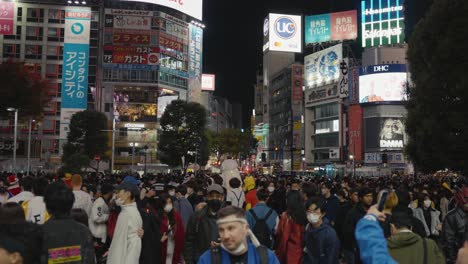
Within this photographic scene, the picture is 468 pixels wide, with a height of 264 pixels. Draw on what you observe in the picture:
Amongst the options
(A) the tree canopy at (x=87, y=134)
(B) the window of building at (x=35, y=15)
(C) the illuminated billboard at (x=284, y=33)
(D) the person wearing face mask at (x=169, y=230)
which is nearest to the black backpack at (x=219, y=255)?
(D) the person wearing face mask at (x=169, y=230)

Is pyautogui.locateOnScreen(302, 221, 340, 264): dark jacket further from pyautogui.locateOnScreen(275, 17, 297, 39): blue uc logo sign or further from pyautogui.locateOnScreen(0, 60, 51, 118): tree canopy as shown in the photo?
pyautogui.locateOnScreen(275, 17, 297, 39): blue uc logo sign

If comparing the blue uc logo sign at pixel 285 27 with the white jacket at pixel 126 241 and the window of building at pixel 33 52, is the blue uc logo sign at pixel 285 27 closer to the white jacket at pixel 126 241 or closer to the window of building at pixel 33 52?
the window of building at pixel 33 52

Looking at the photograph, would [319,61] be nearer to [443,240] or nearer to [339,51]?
[339,51]

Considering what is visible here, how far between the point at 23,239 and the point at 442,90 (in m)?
21.2

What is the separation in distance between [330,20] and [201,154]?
42332 mm

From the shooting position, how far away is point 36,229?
3.68 metres

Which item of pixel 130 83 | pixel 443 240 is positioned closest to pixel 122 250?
pixel 443 240

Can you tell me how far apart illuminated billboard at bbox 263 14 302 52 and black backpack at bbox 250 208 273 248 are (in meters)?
103

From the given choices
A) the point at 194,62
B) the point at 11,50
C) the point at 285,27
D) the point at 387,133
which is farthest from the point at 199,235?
the point at 285,27

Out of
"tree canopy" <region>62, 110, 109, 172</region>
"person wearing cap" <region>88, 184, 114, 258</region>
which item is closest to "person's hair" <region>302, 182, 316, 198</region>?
"person wearing cap" <region>88, 184, 114, 258</region>

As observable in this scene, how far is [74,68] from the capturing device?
57.7 meters

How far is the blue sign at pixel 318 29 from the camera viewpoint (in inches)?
3241

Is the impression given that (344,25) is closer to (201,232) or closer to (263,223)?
(263,223)

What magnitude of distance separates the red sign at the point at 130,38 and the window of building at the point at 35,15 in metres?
10.6
